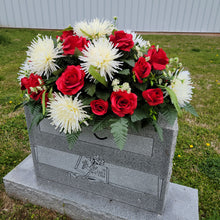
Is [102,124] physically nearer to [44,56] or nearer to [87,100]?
[87,100]

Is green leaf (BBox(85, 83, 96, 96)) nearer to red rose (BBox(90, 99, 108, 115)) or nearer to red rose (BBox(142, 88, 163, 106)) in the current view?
red rose (BBox(90, 99, 108, 115))

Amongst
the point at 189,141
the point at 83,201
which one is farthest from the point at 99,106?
the point at 189,141

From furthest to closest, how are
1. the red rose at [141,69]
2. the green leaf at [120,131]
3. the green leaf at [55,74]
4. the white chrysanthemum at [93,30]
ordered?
the white chrysanthemum at [93,30] → the green leaf at [55,74] → the red rose at [141,69] → the green leaf at [120,131]

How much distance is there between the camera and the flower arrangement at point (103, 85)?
116cm

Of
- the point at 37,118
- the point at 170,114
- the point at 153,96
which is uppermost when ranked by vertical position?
the point at 153,96

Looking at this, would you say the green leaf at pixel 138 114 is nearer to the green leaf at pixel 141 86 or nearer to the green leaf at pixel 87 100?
the green leaf at pixel 141 86

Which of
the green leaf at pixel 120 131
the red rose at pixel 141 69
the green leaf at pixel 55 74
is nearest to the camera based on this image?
the green leaf at pixel 120 131

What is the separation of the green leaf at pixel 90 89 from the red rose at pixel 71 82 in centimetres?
6

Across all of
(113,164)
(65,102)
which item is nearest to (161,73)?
(65,102)

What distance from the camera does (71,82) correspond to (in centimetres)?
118

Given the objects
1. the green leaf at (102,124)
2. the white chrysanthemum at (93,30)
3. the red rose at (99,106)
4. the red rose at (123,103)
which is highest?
the white chrysanthemum at (93,30)

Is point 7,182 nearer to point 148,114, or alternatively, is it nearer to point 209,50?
point 148,114

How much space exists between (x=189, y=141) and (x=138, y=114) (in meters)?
1.88

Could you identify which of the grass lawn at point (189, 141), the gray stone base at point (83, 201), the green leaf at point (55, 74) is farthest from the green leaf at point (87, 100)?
the grass lawn at point (189, 141)
